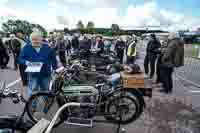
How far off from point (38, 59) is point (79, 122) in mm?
1553

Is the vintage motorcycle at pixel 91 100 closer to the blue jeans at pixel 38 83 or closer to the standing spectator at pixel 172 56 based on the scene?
the blue jeans at pixel 38 83

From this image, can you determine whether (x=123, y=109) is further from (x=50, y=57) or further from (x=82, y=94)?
(x=50, y=57)

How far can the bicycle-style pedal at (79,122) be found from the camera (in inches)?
193

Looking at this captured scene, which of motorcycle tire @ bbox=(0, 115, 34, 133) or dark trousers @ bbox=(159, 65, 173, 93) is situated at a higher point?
motorcycle tire @ bbox=(0, 115, 34, 133)

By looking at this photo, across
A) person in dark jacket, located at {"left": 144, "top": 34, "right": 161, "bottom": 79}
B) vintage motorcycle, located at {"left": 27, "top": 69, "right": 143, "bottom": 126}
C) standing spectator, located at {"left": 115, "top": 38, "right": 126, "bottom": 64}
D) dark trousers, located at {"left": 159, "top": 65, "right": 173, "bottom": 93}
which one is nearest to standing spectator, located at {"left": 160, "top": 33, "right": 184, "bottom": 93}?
dark trousers, located at {"left": 159, "top": 65, "right": 173, "bottom": 93}

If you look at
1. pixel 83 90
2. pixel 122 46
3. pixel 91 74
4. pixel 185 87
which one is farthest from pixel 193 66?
pixel 83 90

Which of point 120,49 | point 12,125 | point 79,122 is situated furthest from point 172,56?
point 120,49

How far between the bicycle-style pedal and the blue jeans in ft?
3.49

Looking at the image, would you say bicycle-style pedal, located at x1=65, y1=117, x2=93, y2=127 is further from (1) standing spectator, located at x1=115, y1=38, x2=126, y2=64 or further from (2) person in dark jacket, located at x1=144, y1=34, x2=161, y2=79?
(1) standing spectator, located at x1=115, y1=38, x2=126, y2=64

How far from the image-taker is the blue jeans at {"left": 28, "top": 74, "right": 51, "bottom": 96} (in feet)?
18.9

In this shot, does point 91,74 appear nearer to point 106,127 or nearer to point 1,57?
point 106,127

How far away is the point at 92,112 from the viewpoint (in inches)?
197

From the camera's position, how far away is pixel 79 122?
16.1ft

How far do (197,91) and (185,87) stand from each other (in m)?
0.83
